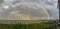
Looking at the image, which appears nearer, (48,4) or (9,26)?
(9,26)

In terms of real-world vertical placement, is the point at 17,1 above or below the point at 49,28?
above

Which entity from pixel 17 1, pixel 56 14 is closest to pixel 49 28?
pixel 56 14

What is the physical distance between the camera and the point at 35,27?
0.67 metres

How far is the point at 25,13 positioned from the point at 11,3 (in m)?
0.13

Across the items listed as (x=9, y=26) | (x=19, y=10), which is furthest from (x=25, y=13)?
(x=9, y=26)

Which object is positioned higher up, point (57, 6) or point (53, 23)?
point (57, 6)

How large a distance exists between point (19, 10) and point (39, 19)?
0.15m

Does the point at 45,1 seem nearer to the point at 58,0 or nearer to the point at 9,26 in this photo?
the point at 58,0

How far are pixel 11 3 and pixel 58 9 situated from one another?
1.05ft

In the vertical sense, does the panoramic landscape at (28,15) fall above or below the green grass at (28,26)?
above

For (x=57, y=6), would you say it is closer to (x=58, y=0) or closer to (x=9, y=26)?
(x=58, y=0)

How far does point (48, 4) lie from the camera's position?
80cm

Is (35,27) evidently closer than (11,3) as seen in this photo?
Yes

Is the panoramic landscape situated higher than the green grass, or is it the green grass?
the panoramic landscape
